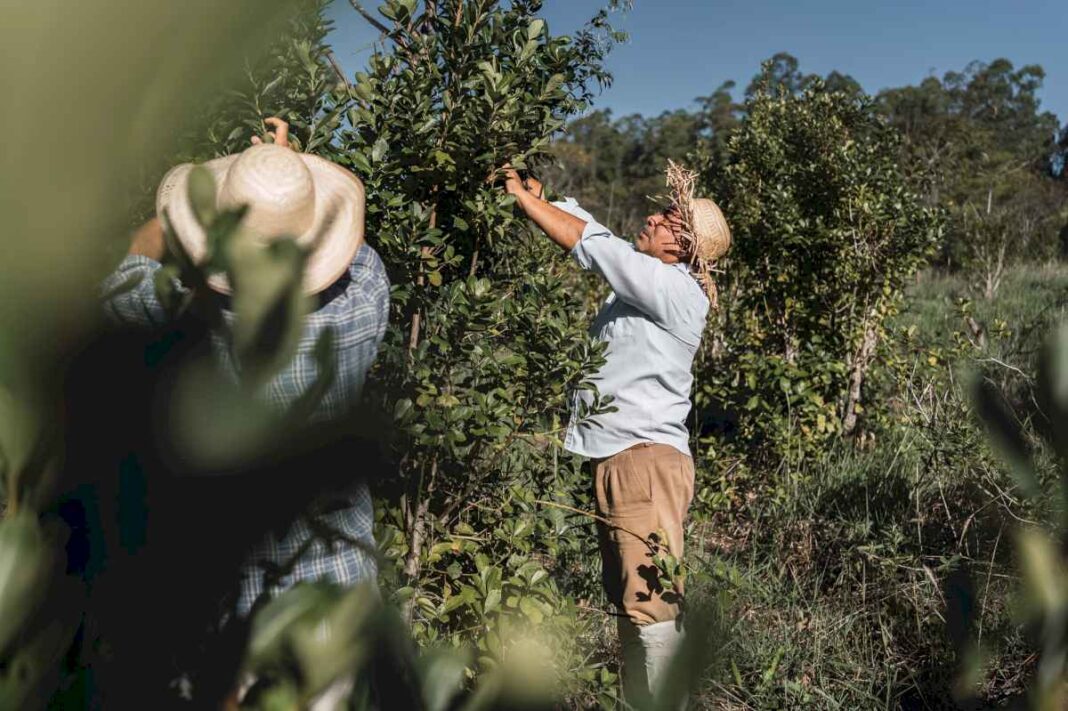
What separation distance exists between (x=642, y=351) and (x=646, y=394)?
0.46 feet

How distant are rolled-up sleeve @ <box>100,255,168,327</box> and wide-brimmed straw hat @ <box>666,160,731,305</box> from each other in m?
2.47

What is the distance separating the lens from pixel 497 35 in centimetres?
218

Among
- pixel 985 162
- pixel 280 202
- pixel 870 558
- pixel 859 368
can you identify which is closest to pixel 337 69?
pixel 280 202

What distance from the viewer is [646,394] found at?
9.11 feet

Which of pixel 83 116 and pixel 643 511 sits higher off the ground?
pixel 83 116

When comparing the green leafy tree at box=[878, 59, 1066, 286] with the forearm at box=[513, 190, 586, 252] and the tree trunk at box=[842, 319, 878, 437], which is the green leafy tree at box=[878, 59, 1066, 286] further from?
the forearm at box=[513, 190, 586, 252]

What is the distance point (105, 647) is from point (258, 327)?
258 mm

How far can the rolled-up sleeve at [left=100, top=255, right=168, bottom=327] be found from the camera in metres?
0.43

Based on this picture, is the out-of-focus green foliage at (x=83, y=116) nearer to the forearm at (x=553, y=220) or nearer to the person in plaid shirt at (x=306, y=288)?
the person in plaid shirt at (x=306, y=288)

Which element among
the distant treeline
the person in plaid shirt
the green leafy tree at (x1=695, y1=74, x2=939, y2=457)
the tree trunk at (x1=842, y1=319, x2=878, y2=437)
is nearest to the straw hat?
the person in plaid shirt

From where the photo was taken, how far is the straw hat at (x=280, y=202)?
459 mm

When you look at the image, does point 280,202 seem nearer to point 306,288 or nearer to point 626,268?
point 306,288

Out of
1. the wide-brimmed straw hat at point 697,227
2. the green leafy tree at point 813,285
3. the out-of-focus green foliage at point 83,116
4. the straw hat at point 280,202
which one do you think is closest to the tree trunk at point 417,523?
the straw hat at point 280,202

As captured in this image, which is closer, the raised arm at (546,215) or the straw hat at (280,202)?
the straw hat at (280,202)
